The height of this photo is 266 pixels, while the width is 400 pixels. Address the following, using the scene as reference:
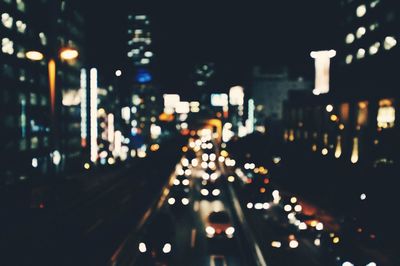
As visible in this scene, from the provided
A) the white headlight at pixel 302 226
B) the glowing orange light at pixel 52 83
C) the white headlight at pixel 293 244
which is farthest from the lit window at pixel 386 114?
the glowing orange light at pixel 52 83

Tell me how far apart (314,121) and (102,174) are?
32132 mm

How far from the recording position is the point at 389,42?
2261 inches

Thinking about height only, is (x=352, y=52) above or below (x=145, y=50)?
below

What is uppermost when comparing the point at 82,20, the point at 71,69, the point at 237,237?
the point at 82,20

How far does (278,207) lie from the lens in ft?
126

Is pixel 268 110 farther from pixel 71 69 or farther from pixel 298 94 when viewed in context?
pixel 71 69

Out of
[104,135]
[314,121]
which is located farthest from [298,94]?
[104,135]

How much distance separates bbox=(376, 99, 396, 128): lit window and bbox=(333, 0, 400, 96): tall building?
1.16 m

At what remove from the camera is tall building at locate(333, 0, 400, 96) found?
5572cm

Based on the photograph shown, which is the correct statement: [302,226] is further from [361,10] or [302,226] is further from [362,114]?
[361,10]

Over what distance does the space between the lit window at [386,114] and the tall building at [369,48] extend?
1160 mm

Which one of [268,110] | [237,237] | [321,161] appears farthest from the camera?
[268,110]

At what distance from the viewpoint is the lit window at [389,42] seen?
185 feet

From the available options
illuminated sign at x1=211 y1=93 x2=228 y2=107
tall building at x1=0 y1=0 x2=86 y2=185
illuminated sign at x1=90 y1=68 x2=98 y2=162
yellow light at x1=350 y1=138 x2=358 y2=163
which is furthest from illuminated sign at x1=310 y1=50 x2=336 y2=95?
illuminated sign at x1=211 y1=93 x2=228 y2=107
